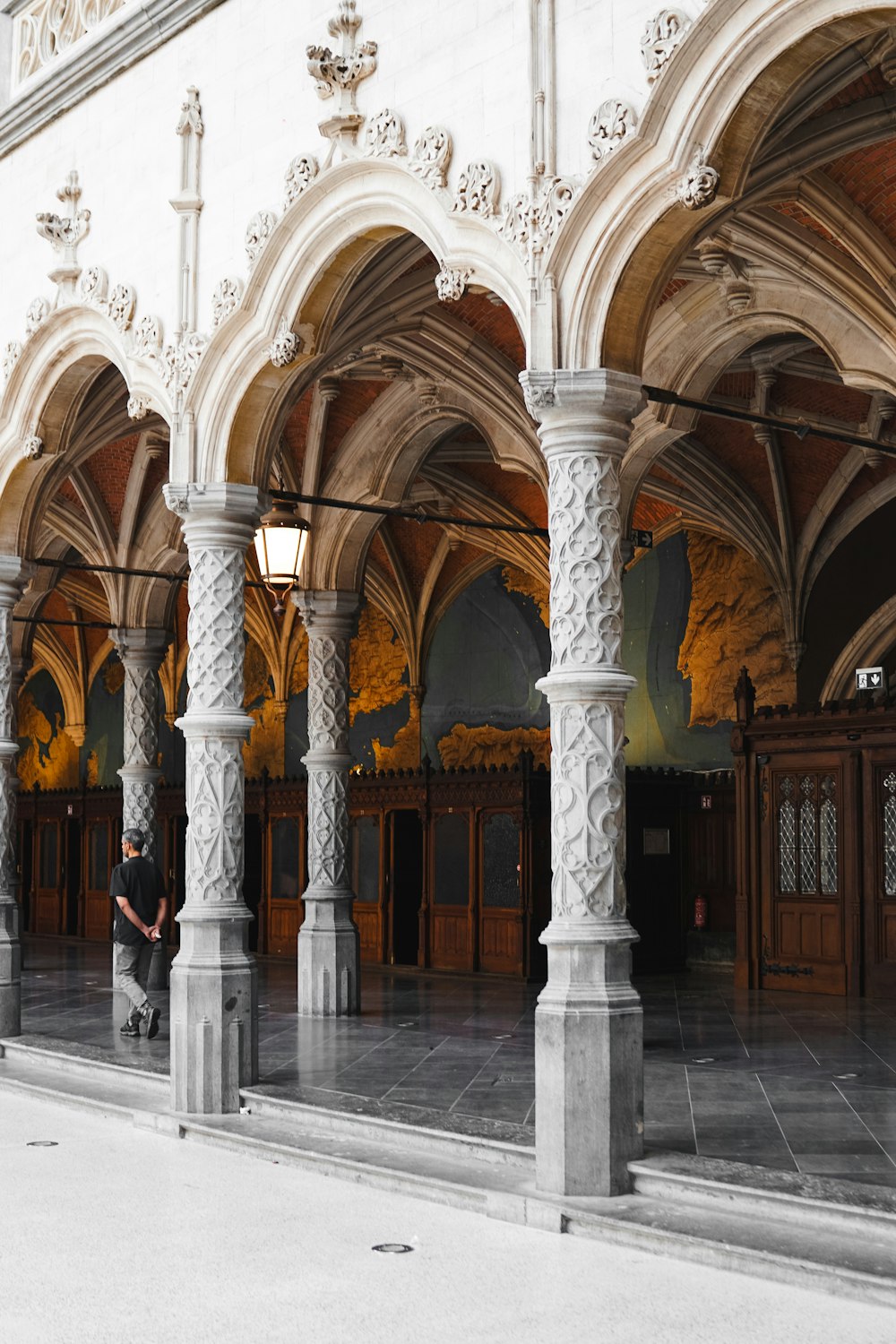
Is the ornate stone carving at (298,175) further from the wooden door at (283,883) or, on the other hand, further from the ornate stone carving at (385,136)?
the wooden door at (283,883)

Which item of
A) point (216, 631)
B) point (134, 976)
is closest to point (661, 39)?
point (216, 631)

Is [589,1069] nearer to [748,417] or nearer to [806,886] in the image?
[748,417]

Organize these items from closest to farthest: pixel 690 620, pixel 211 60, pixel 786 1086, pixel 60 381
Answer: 1. pixel 786 1086
2. pixel 211 60
3. pixel 60 381
4. pixel 690 620

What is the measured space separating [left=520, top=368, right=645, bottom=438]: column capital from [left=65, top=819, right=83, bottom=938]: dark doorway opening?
17.6 meters

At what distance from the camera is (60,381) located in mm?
11250

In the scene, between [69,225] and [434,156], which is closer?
[434,156]

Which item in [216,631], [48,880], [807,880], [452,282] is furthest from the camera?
[48,880]

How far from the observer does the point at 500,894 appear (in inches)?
637

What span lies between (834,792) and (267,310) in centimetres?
741

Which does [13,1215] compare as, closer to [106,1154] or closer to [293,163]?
[106,1154]

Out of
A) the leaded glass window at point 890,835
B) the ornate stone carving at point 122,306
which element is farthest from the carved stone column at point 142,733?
the leaded glass window at point 890,835

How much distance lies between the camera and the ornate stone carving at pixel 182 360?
945cm

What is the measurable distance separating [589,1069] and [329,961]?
591cm

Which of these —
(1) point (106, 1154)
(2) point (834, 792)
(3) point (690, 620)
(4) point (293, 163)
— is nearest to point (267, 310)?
(4) point (293, 163)
